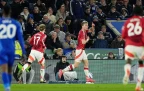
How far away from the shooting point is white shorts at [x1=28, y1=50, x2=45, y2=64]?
2539cm

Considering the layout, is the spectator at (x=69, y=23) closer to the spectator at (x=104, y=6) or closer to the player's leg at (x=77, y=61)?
the spectator at (x=104, y=6)

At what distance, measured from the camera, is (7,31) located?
1659 cm

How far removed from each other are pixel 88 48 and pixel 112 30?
3.70 m

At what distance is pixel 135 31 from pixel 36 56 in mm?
8500

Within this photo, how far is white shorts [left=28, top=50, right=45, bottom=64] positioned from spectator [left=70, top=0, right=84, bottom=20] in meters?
5.66

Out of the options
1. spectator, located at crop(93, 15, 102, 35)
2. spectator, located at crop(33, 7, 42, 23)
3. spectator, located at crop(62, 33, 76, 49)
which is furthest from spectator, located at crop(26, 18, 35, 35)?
spectator, located at crop(93, 15, 102, 35)

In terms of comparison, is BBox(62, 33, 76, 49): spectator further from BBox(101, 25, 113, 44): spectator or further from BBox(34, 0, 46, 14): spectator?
BBox(34, 0, 46, 14): spectator

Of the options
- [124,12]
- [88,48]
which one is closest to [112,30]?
[124,12]

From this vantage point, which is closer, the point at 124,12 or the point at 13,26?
the point at 13,26

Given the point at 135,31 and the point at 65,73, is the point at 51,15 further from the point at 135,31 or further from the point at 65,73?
the point at 135,31

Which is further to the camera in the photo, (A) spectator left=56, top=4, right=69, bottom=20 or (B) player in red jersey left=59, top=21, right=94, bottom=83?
(A) spectator left=56, top=4, right=69, bottom=20

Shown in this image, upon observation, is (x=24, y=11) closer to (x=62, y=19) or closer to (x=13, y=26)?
(x=62, y=19)

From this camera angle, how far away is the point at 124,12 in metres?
32.4

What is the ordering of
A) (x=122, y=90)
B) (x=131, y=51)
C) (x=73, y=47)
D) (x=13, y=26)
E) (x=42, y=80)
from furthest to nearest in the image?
(x=73, y=47), (x=42, y=80), (x=122, y=90), (x=131, y=51), (x=13, y=26)
